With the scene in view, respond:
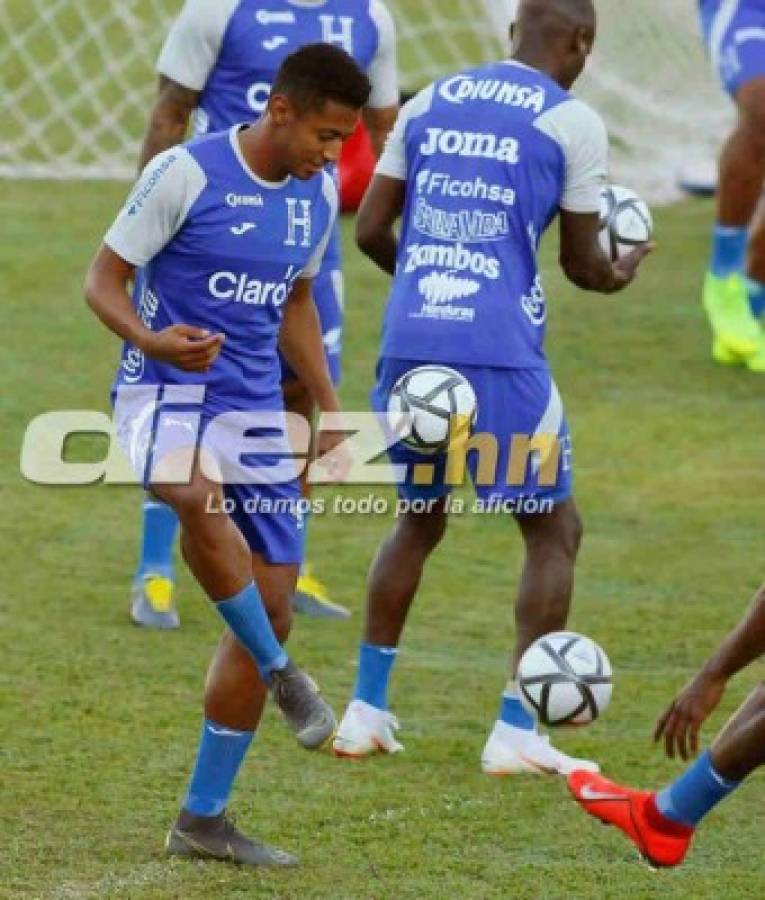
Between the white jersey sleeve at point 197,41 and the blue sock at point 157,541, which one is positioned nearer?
the white jersey sleeve at point 197,41

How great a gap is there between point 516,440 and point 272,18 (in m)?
2.11

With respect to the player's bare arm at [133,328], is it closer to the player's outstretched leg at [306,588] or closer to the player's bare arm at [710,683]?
the player's bare arm at [710,683]

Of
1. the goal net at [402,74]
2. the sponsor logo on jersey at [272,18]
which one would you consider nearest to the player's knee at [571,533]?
the sponsor logo on jersey at [272,18]

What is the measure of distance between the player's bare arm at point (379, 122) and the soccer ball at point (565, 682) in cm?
262

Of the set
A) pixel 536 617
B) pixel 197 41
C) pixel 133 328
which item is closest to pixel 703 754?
pixel 536 617

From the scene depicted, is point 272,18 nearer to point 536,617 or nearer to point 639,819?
point 536,617

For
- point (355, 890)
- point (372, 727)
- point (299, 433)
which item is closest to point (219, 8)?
point (299, 433)

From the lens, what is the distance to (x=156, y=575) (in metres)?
8.11

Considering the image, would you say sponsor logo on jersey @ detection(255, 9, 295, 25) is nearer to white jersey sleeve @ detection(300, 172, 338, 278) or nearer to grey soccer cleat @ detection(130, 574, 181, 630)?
grey soccer cleat @ detection(130, 574, 181, 630)

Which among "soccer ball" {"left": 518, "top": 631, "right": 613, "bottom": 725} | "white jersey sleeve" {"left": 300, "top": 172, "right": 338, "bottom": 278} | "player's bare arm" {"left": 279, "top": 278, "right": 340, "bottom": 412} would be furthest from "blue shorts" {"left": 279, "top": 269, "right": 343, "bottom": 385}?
"soccer ball" {"left": 518, "top": 631, "right": 613, "bottom": 725}

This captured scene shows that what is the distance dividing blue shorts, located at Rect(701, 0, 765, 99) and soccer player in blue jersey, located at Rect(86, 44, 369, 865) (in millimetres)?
5582

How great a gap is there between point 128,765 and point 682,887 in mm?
1652

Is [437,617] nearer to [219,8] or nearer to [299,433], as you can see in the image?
[299,433]

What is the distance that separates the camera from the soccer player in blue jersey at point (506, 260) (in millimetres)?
6516
